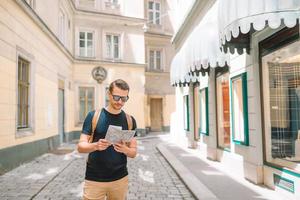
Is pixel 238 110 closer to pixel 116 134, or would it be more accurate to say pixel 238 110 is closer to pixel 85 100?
pixel 116 134

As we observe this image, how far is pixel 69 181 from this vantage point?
8031 mm

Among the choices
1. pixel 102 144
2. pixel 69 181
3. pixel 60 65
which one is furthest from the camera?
pixel 60 65

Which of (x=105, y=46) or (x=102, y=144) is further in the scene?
(x=105, y=46)

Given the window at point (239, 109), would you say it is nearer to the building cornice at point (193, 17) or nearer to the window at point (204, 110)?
the window at point (204, 110)

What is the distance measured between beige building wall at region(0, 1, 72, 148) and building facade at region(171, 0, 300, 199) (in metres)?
5.31

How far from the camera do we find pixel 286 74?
21.2 ft

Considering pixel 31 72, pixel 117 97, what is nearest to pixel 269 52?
pixel 117 97

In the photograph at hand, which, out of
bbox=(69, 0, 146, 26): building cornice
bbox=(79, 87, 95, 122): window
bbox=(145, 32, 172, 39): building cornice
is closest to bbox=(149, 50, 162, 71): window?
bbox=(145, 32, 172, 39): building cornice

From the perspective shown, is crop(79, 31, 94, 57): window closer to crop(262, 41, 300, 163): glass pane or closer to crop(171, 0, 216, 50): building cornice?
crop(171, 0, 216, 50): building cornice

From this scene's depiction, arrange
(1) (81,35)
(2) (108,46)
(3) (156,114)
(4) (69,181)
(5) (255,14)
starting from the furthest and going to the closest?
(3) (156,114), (2) (108,46), (1) (81,35), (4) (69,181), (5) (255,14)

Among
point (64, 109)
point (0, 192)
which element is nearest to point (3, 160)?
point (0, 192)

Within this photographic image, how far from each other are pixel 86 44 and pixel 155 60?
7688 mm

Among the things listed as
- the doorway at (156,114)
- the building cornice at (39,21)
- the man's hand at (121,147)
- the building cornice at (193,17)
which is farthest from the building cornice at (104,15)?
the man's hand at (121,147)

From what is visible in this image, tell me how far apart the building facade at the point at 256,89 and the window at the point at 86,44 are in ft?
39.9
